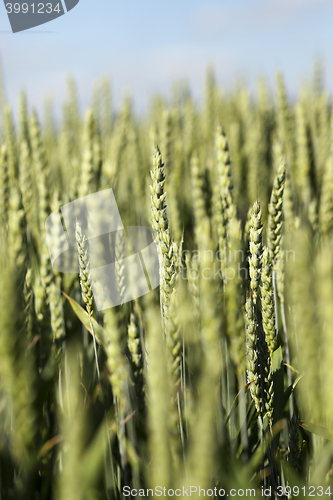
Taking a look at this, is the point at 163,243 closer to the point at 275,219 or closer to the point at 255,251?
the point at 255,251

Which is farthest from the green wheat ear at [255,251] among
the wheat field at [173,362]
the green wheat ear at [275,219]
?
the green wheat ear at [275,219]

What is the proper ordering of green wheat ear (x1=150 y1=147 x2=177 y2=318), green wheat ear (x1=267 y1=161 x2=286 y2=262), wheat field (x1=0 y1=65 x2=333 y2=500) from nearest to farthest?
wheat field (x1=0 y1=65 x2=333 y2=500)
green wheat ear (x1=150 y1=147 x2=177 y2=318)
green wheat ear (x1=267 y1=161 x2=286 y2=262)

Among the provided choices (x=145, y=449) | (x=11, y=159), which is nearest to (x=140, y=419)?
(x=145, y=449)

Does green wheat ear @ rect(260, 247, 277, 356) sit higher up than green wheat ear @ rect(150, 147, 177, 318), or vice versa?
green wheat ear @ rect(150, 147, 177, 318)

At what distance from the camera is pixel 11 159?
1034 millimetres

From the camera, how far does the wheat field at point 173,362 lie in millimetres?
281

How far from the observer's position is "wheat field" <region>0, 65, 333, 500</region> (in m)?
0.28

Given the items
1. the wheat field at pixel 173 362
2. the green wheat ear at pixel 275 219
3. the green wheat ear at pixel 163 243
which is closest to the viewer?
the wheat field at pixel 173 362

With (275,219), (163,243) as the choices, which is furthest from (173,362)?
(275,219)

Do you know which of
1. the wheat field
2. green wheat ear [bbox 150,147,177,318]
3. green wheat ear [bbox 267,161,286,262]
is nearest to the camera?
the wheat field

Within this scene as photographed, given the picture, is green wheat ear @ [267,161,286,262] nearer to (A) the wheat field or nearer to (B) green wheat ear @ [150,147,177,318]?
(A) the wheat field

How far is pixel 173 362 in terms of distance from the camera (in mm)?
388

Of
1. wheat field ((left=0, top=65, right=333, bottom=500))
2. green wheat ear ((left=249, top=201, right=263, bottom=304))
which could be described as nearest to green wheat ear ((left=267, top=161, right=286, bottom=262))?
wheat field ((left=0, top=65, right=333, bottom=500))

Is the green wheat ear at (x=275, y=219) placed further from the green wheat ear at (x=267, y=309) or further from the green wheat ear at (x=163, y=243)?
the green wheat ear at (x=163, y=243)
